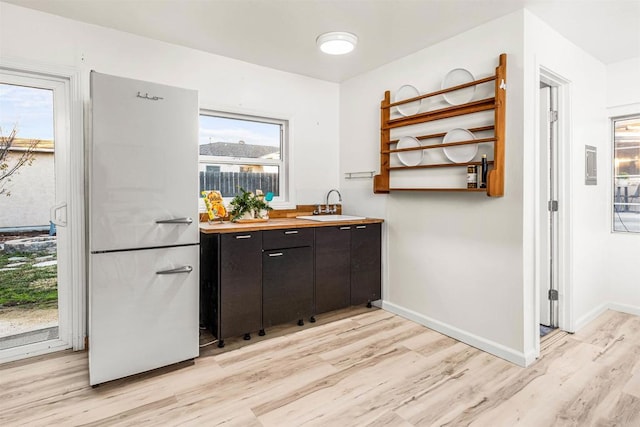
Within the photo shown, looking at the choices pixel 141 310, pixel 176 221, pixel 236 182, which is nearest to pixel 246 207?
pixel 236 182

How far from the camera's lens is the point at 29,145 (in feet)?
8.39

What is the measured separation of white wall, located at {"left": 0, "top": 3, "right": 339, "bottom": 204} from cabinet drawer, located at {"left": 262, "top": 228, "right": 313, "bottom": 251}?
81 cm

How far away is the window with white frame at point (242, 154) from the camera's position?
336cm

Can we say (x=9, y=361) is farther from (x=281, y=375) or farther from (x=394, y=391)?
(x=394, y=391)

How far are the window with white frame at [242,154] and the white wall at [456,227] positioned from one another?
83 centimetres

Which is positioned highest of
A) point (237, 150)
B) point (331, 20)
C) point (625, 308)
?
point (331, 20)

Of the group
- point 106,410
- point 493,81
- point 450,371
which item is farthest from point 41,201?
point 493,81

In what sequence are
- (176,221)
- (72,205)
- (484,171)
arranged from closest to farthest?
1. (176,221)
2. (484,171)
3. (72,205)

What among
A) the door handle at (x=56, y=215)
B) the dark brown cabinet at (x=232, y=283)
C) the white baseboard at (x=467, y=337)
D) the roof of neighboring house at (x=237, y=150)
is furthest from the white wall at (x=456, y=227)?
the door handle at (x=56, y=215)

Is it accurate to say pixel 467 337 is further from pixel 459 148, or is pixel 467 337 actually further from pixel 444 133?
pixel 444 133

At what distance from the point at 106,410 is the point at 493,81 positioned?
3.19 meters

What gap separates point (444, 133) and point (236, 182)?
6.41 feet

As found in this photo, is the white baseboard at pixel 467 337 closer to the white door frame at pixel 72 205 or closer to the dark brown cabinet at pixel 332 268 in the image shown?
the dark brown cabinet at pixel 332 268

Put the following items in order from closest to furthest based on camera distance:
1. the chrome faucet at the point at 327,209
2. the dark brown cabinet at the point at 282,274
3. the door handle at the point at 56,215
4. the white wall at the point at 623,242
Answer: the door handle at the point at 56,215 < the dark brown cabinet at the point at 282,274 < the white wall at the point at 623,242 < the chrome faucet at the point at 327,209
